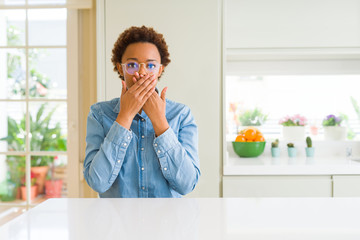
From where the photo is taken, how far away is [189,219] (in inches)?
31.5

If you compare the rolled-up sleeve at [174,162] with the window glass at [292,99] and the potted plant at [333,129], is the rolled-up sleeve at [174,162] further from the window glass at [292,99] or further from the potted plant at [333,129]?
the potted plant at [333,129]

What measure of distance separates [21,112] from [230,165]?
5.02 feet

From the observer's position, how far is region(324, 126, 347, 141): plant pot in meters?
→ 2.86

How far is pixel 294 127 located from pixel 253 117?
34cm

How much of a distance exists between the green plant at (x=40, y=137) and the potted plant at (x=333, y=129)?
2067mm

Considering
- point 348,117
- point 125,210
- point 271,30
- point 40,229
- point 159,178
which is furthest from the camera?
point 348,117

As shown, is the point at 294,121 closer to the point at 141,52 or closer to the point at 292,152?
the point at 292,152

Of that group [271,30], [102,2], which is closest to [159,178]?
[102,2]

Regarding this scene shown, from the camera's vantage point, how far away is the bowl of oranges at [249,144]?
257 centimetres

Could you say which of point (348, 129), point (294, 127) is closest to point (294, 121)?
point (294, 127)

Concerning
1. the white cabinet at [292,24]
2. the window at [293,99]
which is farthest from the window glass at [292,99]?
the white cabinet at [292,24]

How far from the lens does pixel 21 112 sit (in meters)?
2.53

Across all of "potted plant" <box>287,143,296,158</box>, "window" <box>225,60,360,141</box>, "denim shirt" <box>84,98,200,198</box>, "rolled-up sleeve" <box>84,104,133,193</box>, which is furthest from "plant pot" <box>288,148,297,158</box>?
"rolled-up sleeve" <box>84,104,133,193</box>

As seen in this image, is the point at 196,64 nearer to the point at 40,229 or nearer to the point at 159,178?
the point at 159,178
